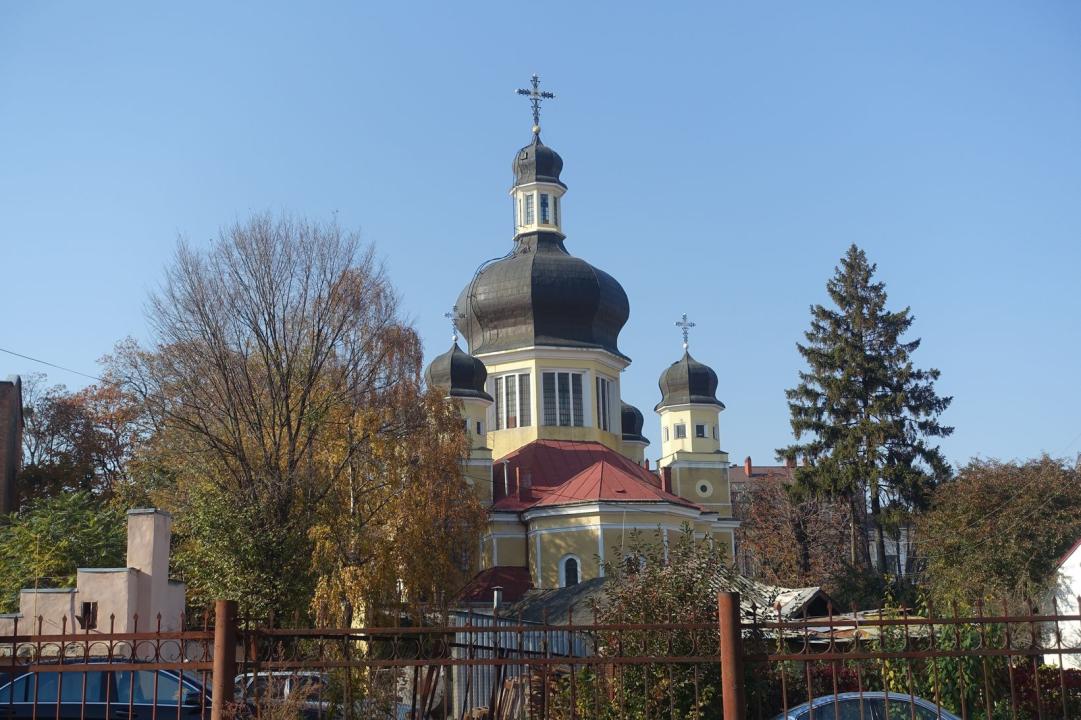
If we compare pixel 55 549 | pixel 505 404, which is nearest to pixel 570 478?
pixel 505 404

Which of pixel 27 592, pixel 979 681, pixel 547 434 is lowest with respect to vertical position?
pixel 979 681

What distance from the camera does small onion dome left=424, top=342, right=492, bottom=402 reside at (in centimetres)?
4506

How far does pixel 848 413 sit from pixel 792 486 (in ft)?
12.0

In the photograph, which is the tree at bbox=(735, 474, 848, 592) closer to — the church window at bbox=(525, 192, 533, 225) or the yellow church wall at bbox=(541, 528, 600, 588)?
the yellow church wall at bbox=(541, 528, 600, 588)

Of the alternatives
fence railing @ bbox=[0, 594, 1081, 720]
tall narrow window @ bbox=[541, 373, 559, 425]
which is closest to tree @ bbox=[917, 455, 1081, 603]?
fence railing @ bbox=[0, 594, 1081, 720]

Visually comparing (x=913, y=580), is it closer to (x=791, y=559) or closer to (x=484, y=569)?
(x=791, y=559)

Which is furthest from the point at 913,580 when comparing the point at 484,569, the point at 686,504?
the point at 484,569

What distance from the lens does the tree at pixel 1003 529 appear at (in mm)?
31922

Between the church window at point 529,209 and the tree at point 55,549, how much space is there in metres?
28.1

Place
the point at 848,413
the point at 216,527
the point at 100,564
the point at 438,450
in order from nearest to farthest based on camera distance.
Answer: the point at 216,527, the point at 100,564, the point at 438,450, the point at 848,413

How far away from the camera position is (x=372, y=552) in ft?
89.0

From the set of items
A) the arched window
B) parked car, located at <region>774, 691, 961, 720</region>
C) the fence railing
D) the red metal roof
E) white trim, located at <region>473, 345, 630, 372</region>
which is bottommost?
parked car, located at <region>774, 691, 961, 720</region>

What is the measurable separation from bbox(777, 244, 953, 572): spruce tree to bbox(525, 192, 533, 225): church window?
44.3ft

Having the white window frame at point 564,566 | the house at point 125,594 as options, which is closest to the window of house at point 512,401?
the white window frame at point 564,566
